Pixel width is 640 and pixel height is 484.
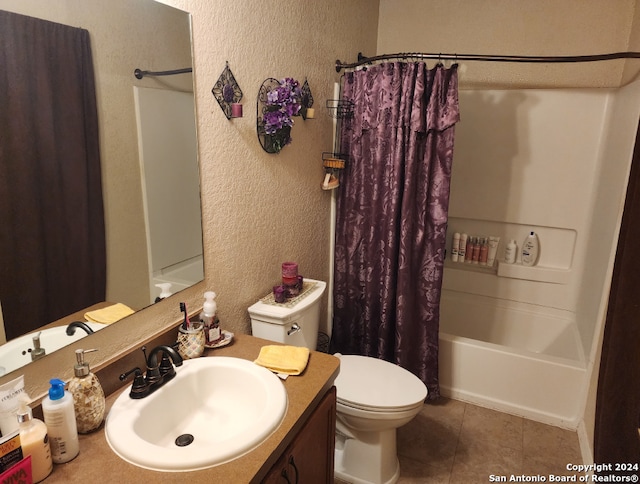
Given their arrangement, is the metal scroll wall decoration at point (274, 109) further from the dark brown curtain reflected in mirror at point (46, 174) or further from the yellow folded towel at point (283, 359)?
the yellow folded towel at point (283, 359)

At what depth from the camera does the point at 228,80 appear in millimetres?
1449

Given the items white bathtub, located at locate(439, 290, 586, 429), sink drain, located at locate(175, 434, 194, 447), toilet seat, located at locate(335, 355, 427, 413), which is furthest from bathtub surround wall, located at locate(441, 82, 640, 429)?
sink drain, located at locate(175, 434, 194, 447)

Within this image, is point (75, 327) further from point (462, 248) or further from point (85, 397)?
point (462, 248)

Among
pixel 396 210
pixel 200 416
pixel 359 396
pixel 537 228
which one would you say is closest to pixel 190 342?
pixel 200 416

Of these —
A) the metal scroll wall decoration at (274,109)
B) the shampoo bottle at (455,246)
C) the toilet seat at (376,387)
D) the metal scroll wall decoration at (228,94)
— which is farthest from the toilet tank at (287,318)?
the shampoo bottle at (455,246)

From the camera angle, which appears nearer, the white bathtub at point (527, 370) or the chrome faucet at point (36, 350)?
the chrome faucet at point (36, 350)

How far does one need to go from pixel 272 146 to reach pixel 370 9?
5.07ft

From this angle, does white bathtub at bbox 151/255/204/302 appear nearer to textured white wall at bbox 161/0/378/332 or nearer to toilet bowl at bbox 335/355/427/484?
textured white wall at bbox 161/0/378/332

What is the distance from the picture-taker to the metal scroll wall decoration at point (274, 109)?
1643 mm

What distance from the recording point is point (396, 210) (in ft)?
7.07

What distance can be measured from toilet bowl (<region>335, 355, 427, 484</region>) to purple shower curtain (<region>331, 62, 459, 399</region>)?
17.7 inches

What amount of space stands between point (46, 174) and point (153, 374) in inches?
22.5

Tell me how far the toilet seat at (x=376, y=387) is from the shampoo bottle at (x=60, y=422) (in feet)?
3.37

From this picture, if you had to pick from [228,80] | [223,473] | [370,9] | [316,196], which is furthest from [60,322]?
[370,9]
